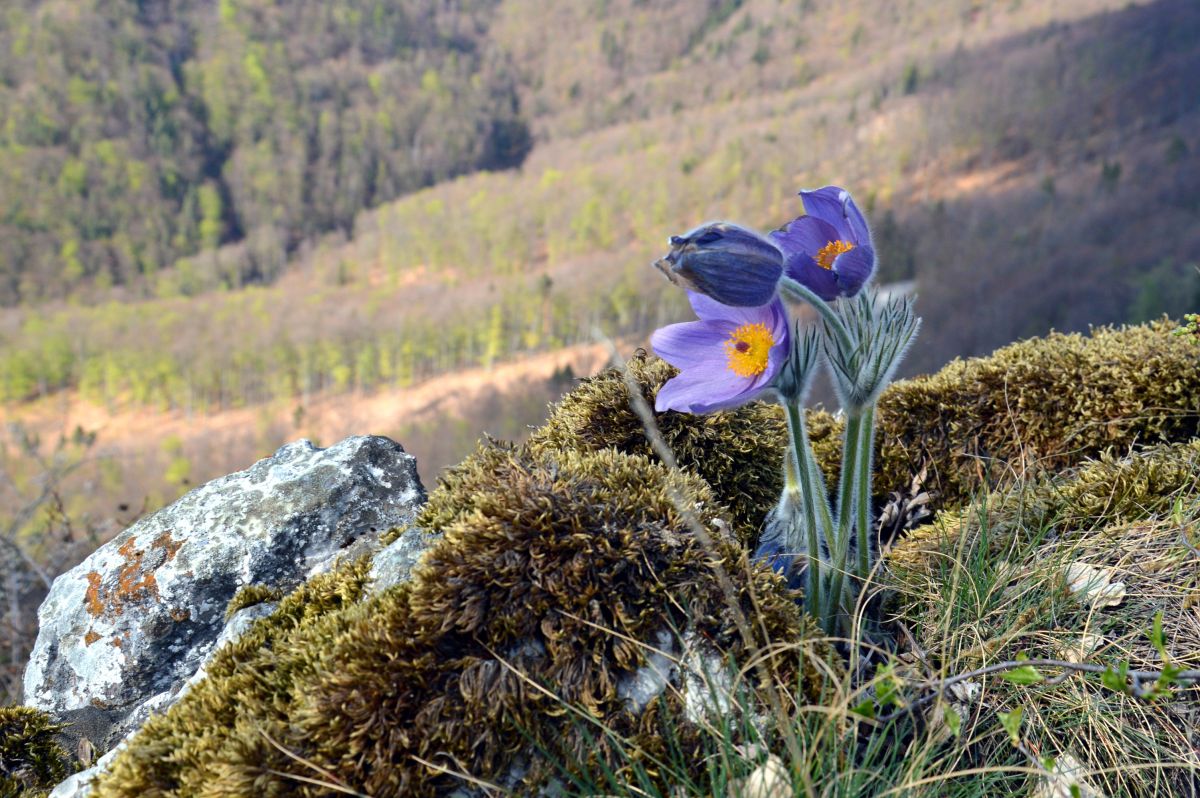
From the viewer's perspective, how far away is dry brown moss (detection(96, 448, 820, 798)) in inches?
67.0

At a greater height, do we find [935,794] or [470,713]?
[470,713]

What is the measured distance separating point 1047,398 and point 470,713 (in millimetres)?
2513

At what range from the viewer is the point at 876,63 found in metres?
104

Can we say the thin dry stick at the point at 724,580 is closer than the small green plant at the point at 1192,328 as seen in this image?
Yes

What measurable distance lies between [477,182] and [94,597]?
11057 centimetres

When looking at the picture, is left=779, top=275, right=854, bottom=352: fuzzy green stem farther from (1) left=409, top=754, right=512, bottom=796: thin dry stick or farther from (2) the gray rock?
(1) left=409, top=754, right=512, bottom=796: thin dry stick

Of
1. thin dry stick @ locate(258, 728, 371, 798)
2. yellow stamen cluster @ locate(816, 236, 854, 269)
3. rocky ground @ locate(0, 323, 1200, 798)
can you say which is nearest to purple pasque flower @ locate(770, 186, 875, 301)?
yellow stamen cluster @ locate(816, 236, 854, 269)

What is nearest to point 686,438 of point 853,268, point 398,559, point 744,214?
point 853,268

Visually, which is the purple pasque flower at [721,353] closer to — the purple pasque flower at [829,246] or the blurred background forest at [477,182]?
the purple pasque flower at [829,246]

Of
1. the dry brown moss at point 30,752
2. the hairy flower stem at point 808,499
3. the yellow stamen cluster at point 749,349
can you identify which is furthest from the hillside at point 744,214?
the dry brown moss at point 30,752

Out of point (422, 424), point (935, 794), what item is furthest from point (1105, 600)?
point (422, 424)

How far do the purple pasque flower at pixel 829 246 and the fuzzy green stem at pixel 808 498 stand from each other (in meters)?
0.33

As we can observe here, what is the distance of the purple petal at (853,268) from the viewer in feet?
6.50

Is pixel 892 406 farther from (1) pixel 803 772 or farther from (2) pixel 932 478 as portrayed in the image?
(1) pixel 803 772
